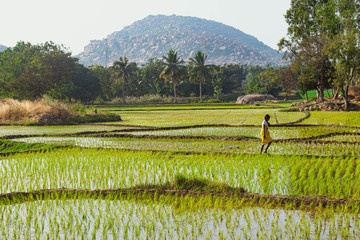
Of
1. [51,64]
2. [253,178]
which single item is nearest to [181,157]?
[253,178]

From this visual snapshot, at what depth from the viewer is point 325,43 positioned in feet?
95.1

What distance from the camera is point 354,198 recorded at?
178 inches

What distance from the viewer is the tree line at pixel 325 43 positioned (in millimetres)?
24547

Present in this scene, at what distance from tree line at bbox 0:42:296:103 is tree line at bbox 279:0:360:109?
6.02m

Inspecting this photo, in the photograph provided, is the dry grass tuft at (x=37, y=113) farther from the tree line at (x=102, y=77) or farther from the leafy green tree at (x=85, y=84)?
the leafy green tree at (x=85, y=84)

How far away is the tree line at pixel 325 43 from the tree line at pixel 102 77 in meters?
6.02

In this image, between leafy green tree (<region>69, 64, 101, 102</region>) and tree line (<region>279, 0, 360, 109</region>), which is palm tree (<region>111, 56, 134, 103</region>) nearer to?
leafy green tree (<region>69, 64, 101, 102</region>)

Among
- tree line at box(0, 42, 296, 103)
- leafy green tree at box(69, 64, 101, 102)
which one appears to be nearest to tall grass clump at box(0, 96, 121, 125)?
tree line at box(0, 42, 296, 103)

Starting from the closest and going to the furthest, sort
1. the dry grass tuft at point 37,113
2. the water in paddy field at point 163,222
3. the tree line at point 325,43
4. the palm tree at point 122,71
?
the water in paddy field at point 163,222
the dry grass tuft at point 37,113
the tree line at point 325,43
the palm tree at point 122,71

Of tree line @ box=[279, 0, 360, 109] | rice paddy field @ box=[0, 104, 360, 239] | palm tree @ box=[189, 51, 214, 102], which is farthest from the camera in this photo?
palm tree @ box=[189, 51, 214, 102]

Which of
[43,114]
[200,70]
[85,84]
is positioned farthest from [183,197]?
[200,70]

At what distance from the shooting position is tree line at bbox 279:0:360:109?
24547 mm

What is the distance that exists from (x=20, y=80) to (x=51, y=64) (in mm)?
6285

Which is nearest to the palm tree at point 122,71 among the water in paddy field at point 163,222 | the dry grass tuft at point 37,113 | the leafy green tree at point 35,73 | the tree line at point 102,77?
the tree line at point 102,77
